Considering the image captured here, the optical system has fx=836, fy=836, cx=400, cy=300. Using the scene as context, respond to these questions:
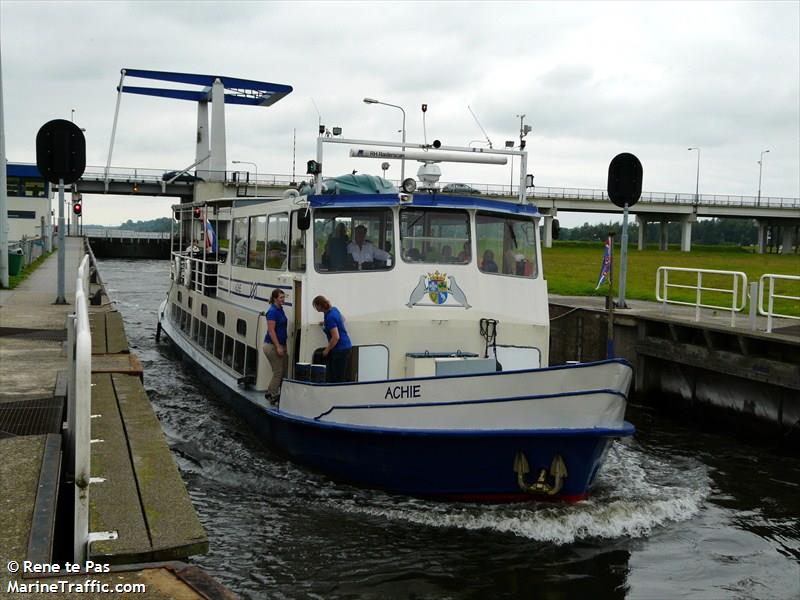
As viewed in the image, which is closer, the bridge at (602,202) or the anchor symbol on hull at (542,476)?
the anchor symbol on hull at (542,476)

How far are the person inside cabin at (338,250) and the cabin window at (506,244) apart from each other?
1.86 metres

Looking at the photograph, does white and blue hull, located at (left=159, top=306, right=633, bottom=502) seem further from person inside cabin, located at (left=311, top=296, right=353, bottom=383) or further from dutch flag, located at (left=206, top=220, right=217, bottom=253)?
dutch flag, located at (left=206, top=220, right=217, bottom=253)

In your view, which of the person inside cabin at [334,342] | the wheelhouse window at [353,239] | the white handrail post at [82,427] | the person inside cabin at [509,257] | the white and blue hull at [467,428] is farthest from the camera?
the person inside cabin at [509,257]

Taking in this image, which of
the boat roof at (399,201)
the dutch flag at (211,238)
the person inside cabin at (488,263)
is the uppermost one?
the boat roof at (399,201)

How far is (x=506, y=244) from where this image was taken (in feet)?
39.3

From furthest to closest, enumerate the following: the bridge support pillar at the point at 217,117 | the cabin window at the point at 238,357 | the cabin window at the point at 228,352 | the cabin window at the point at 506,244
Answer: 1. the bridge support pillar at the point at 217,117
2. the cabin window at the point at 228,352
3. the cabin window at the point at 238,357
4. the cabin window at the point at 506,244

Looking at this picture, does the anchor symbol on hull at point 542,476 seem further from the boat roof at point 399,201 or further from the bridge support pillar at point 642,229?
the bridge support pillar at point 642,229

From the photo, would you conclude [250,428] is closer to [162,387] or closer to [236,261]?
[236,261]

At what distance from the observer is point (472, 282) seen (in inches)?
458

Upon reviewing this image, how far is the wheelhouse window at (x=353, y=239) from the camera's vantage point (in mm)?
11461

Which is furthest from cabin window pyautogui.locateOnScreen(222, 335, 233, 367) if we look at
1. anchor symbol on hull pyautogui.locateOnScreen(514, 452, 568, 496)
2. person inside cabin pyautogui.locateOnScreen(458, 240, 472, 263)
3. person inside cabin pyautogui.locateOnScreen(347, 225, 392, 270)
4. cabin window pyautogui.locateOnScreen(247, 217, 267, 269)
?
anchor symbol on hull pyautogui.locateOnScreen(514, 452, 568, 496)

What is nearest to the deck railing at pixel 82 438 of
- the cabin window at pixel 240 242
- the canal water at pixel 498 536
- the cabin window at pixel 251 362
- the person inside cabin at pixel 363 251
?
the canal water at pixel 498 536

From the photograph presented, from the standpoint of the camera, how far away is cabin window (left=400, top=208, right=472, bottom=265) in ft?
37.9

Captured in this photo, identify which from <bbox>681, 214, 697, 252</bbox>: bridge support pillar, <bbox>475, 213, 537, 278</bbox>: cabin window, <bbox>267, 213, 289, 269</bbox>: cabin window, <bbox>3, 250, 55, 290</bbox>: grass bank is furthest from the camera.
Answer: <bbox>681, 214, 697, 252</bbox>: bridge support pillar
